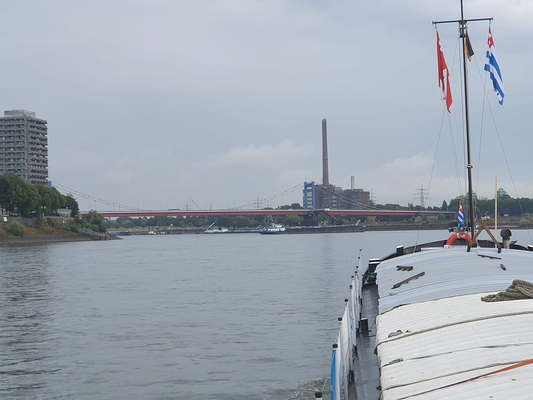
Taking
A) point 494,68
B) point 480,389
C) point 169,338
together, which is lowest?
point 169,338

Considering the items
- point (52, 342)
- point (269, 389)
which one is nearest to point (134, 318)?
point (52, 342)

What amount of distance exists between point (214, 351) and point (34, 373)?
13.6 feet

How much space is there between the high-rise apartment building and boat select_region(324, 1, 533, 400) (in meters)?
167

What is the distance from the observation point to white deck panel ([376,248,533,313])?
927cm

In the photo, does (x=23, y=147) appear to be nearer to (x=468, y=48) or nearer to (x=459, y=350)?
(x=468, y=48)

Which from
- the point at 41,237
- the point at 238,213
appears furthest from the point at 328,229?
the point at 41,237

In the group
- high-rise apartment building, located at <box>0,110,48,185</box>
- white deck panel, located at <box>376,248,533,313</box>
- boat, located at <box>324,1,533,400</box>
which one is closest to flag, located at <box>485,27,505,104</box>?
white deck panel, located at <box>376,248,533,313</box>

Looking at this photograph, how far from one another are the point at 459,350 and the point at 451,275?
4.97 m

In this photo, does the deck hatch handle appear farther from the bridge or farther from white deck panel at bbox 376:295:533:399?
the bridge

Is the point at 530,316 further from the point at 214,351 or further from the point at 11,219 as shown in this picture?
the point at 11,219

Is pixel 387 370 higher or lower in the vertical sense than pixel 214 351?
higher

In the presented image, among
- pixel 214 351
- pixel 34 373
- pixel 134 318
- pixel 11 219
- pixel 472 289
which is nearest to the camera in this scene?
pixel 472 289

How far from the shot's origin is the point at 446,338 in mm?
6316

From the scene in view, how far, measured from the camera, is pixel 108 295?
2658 cm
